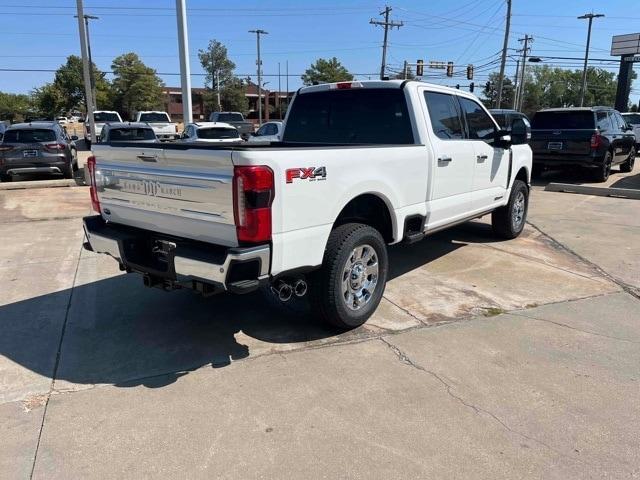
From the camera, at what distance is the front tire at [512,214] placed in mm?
7516

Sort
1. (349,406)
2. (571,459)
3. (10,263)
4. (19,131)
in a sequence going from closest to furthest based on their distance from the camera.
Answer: (571,459)
(349,406)
(10,263)
(19,131)

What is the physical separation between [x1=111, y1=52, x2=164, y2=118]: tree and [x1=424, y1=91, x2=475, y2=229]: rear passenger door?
6816cm

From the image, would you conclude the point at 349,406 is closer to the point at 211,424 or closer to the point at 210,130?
the point at 211,424

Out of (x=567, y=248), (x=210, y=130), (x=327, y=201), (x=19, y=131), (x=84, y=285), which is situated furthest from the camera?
(x=210, y=130)

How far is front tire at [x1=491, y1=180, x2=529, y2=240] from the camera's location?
7516mm

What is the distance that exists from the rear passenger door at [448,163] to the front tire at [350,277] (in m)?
1.03

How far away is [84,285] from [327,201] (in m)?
3.25

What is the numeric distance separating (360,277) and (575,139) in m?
11.1

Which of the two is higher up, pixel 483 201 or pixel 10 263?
pixel 483 201

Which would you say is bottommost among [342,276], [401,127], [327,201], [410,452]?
[410,452]

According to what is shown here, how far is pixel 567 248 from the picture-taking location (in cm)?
745

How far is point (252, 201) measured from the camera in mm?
3279

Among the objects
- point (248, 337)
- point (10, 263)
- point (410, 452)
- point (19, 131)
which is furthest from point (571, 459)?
point (19, 131)

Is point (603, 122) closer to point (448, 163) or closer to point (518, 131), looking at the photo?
point (518, 131)
